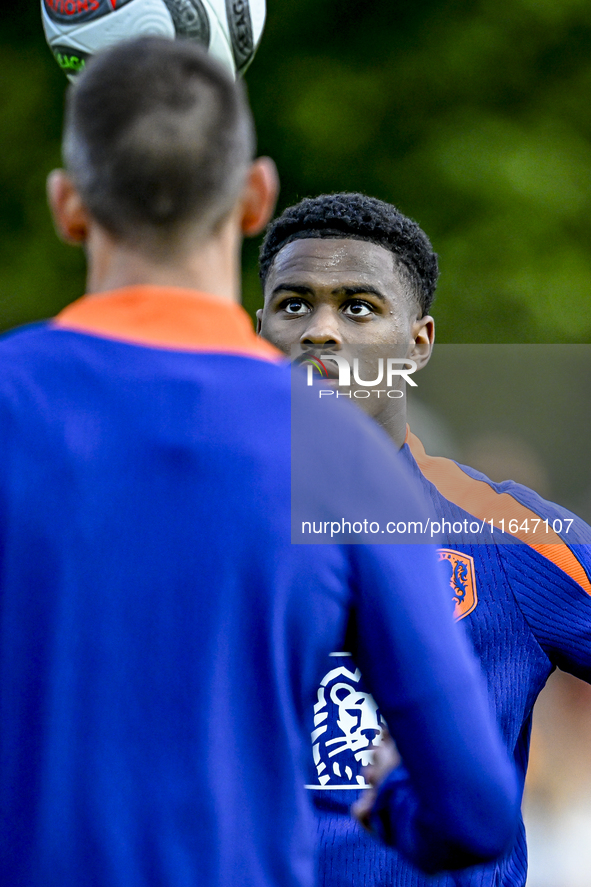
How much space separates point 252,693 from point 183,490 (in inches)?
8.5

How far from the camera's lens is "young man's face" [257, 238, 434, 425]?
2.69 meters

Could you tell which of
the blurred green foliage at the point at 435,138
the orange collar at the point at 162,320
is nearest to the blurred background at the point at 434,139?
the blurred green foliage at the point at 435,138

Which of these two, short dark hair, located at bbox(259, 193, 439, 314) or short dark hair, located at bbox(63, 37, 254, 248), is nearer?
short dark hair, located at bbox(63, 37, 254, 248)

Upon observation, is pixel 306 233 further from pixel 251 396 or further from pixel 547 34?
pixel 547 34

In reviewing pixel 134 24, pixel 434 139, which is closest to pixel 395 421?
pixel 134 24

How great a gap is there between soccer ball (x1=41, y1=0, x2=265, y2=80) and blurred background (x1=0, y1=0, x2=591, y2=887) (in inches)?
153

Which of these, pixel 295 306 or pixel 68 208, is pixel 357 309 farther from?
pixel 68 208

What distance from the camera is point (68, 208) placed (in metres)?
1.20

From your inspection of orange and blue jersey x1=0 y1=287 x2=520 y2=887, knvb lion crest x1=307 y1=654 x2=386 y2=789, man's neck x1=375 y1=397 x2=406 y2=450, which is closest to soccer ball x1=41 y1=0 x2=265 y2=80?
man's neck x1=375 y1=397 x2=406 y2=450

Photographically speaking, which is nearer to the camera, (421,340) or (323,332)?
(323,332)

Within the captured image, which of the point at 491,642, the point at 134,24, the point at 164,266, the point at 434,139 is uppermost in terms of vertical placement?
the point at 434,139

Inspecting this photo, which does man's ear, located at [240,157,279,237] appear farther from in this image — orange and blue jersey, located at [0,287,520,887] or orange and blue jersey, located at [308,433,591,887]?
orange and blue jersey, located at [308,433,591,887]

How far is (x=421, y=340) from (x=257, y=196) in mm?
1737

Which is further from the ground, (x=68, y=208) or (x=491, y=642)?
(x=68, y=208)
